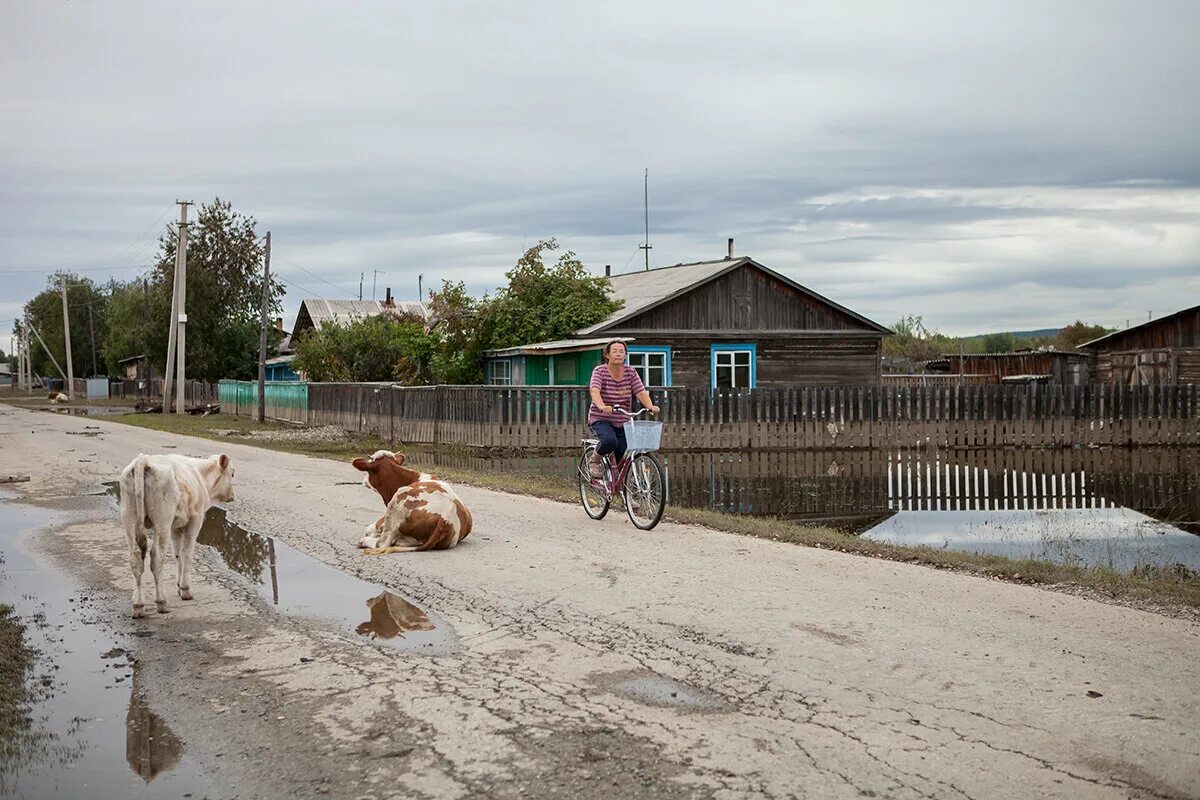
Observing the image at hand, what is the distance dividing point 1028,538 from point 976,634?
6855mm

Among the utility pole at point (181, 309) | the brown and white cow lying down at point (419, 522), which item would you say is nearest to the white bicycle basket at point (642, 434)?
the brown and white cow lying down at point (419, 522)

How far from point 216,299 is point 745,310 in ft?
133

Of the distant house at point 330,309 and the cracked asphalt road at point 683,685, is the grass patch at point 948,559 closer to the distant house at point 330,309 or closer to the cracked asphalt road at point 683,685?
the cracked asphalt road at point 683,685

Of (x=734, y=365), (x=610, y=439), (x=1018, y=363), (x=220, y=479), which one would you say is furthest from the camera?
(x=1018, y=363)

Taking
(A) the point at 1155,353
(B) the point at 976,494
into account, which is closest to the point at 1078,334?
(A) the point at 1155,353

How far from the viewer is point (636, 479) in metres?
12.5

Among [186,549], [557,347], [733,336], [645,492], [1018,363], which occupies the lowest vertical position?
[186,549]

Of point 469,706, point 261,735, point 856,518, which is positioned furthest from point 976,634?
point 856,518

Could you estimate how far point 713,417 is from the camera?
28.5 meters

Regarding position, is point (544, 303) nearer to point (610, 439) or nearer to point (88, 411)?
point (610, 439)

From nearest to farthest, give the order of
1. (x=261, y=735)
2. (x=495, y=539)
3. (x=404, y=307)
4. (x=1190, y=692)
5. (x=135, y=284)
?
(x=261, y=735)
(x=1190, y=692)
(x=495, y=539)
(x=404, y=307)
(x=135, y=284)

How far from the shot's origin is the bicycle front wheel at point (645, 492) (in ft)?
39.9

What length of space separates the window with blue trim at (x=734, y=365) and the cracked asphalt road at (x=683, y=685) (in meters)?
28.3

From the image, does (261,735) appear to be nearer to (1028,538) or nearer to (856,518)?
(1028,538)
